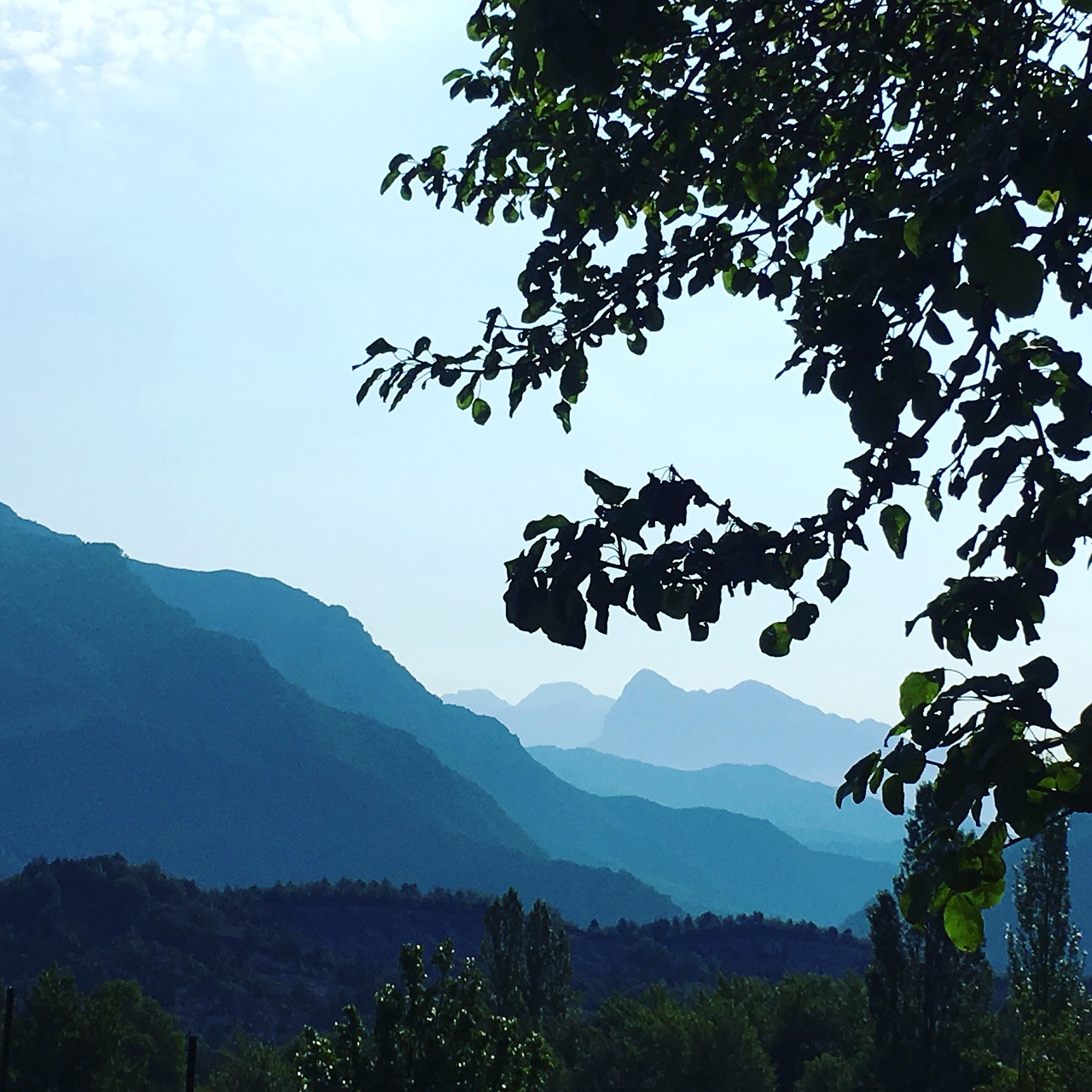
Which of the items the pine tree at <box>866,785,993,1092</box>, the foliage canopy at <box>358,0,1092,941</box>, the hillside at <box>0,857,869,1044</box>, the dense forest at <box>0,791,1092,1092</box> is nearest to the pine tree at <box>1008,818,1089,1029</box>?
the dense forest at <box>0,791,1092,1092</box>

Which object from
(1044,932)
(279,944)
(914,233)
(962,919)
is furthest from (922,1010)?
(279,944)

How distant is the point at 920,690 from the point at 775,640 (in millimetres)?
1059

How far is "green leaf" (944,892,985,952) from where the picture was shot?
11.9 ft

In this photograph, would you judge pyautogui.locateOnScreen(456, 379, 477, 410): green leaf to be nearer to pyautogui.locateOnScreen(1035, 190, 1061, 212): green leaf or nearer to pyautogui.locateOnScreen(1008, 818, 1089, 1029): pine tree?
pyautogui.locateOnScreen(1035, 190, 1061, 212): green leaf

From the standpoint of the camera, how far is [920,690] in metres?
3.79

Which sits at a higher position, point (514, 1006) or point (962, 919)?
point (962, 919)

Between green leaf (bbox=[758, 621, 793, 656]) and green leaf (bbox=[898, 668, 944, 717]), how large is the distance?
99 cm

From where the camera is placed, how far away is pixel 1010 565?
197 inches

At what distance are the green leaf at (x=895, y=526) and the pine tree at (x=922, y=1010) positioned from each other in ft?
108

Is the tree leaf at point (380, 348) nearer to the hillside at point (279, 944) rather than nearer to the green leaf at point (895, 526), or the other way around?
the green leaf at point (895, 526)

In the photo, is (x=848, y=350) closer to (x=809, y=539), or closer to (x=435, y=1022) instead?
(x=809, y=539)

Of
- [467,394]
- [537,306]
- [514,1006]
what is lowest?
[514,1006]

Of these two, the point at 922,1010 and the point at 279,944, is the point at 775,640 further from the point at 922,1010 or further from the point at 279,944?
the point at 279,944

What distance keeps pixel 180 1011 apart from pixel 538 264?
9720 cm
